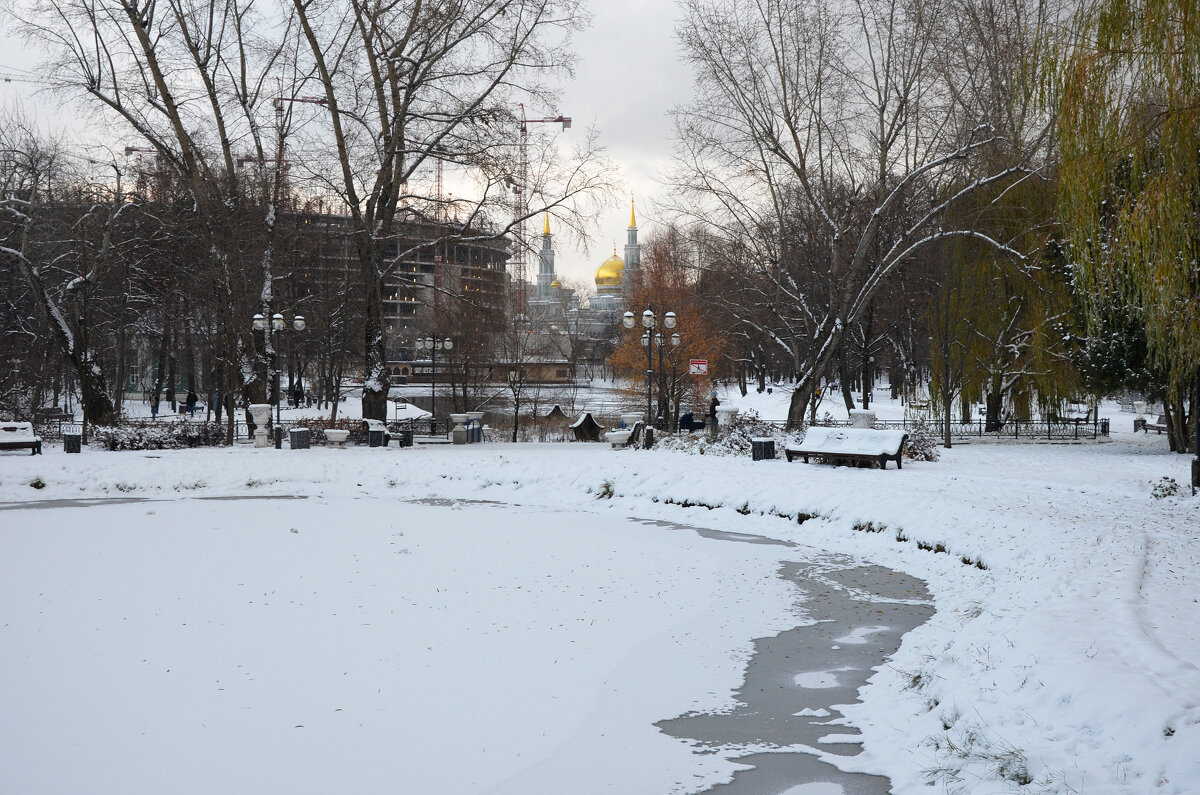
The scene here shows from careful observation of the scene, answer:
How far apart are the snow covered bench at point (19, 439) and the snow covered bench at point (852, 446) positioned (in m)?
17.7

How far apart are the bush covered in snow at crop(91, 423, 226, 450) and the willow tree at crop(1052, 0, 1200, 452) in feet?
71.5

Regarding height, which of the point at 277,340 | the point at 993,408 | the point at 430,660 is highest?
the point at 277,340

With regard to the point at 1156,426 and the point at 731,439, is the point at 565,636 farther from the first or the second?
the point at 1156,426

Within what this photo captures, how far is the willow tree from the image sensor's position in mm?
8273

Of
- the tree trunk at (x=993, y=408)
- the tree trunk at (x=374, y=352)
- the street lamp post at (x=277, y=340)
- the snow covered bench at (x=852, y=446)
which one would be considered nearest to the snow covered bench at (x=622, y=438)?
the snow covered bench at (x=852, y=446)

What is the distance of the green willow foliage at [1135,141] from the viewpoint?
8.29 m

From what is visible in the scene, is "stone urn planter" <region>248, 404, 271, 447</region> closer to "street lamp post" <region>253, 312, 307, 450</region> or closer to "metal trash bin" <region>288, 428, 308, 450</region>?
"street lamp post" <region>253, 312, 307, 450</region>

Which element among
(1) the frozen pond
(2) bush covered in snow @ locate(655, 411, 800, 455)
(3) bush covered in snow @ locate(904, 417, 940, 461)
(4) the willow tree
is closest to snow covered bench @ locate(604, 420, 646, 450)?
(2) bush covered in snow @ locate(655, 411, 800, 455)

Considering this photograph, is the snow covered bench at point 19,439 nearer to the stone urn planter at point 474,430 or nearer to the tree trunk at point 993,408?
the stone urn planter at point 474,430

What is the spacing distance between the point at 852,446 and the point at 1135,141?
11335mm

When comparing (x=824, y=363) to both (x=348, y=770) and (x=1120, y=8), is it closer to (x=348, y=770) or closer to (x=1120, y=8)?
(x=1120, y=8)

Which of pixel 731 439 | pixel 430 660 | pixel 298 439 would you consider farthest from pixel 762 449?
pixel 430 660

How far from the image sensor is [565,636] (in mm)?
8539

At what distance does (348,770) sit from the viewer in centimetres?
560
